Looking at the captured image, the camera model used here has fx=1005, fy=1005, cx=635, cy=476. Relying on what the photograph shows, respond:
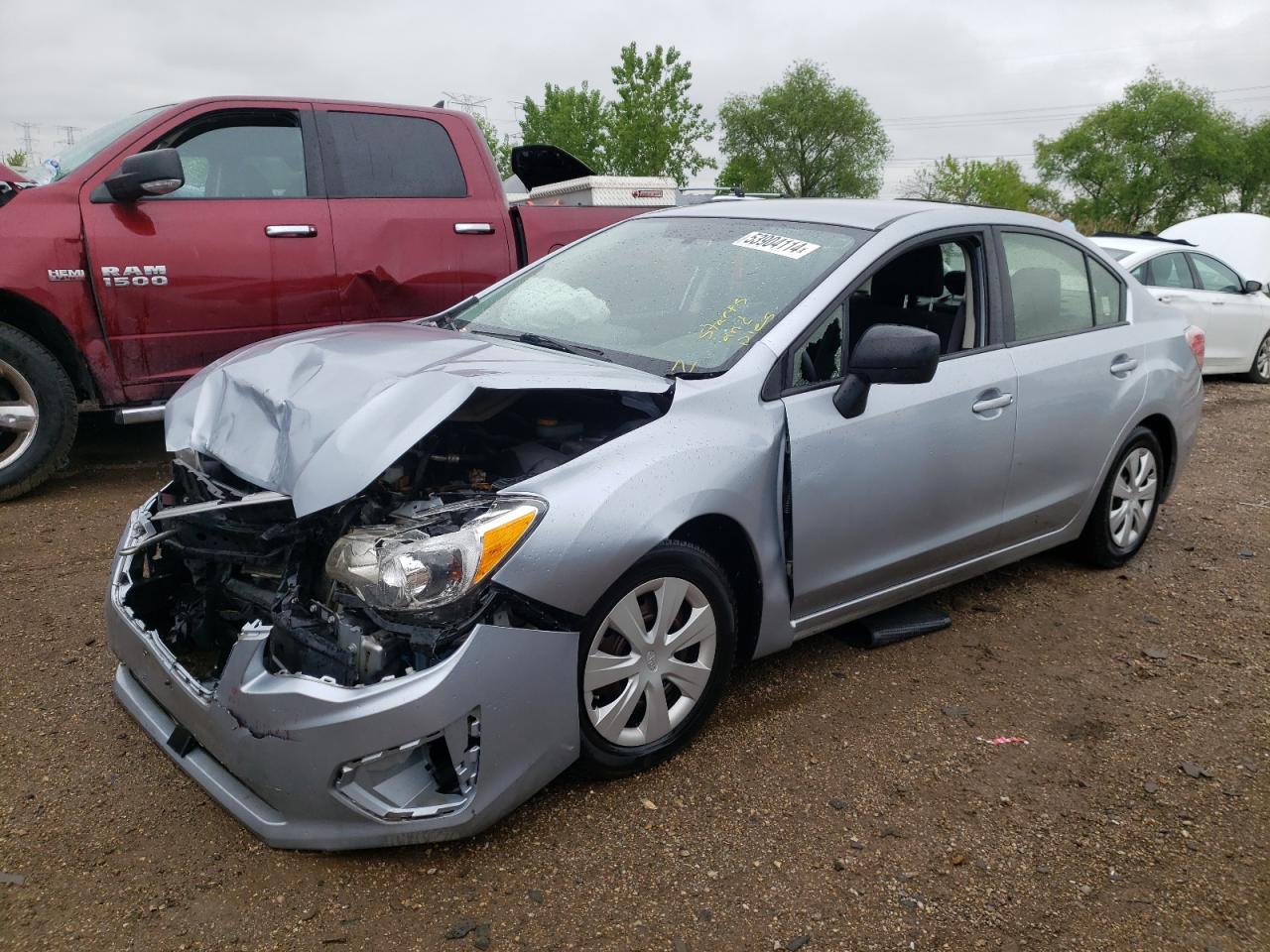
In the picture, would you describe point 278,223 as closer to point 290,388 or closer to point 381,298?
point 381,298

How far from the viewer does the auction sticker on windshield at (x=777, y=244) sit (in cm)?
350

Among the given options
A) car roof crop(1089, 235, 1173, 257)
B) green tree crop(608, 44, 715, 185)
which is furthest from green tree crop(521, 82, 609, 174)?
car roof crop(1089, 235, 1173, 257)

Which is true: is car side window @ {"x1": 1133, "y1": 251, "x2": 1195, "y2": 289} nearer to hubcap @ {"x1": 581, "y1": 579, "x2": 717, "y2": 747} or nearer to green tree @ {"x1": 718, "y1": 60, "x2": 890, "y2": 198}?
hubcap @ {"x1": 581, "y1": 579, "x2": 717, "y2": 747}

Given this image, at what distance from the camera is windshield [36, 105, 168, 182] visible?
5.31 meters

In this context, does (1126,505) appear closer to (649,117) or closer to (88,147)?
(88,147)

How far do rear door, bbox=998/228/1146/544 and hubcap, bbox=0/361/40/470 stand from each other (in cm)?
469

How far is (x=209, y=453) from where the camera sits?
2.79 metres

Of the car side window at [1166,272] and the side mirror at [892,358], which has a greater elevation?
the side mirror at [892,358]

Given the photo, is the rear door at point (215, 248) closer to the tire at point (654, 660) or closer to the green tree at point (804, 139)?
the tire at point (654, 660)

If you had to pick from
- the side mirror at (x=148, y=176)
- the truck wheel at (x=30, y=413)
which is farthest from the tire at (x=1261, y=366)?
the truck wheel at (x=30, y=413)

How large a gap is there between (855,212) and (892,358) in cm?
96

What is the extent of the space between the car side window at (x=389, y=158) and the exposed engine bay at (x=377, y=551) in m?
3.16

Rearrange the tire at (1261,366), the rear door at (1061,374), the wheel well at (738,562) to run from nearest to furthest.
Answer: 1. the wheel well at (738,562)
2. the rear door at (1061,374)
3. the tire at (1261,366)

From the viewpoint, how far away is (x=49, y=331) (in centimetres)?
518
